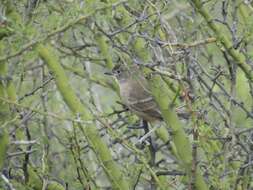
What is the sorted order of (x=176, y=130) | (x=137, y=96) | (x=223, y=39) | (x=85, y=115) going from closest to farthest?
(x=223, y=39) < (x=85, y=115) < (x=176, y=130) < (x=137, y=96)

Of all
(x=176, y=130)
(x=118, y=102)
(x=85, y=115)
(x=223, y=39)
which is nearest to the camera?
(x=223, y=39)

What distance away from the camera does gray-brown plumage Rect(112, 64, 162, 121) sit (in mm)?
4973

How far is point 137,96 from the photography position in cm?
538

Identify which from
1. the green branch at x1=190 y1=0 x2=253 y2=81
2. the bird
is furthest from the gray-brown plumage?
the green branch at x1=190 y1=0 x2=253 y2=81

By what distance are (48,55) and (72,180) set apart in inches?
37.4

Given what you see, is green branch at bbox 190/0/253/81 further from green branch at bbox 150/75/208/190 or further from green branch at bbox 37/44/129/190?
green branch at bbox 37/44/129/190

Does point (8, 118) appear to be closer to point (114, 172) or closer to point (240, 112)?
point (114, 172)

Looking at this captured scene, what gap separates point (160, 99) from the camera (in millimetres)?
4309

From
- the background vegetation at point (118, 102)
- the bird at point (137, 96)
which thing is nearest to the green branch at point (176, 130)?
the background vegetation at point (118, 102)

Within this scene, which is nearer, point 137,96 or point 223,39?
point 223,39

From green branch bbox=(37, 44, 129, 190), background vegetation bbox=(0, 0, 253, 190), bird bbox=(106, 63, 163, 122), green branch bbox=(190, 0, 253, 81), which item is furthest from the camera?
bird bbox=(106, 63, 163, 122)

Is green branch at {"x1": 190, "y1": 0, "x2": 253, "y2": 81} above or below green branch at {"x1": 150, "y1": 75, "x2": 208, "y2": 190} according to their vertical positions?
above

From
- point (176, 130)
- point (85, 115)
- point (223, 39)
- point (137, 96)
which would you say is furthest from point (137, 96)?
point (223, 39)

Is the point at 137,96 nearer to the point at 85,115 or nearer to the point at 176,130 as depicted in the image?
the point at 176,130
